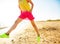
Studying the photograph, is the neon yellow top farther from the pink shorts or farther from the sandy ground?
the sandy ground

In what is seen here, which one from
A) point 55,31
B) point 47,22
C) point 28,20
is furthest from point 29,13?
point 55,31

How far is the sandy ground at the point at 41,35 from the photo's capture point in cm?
130

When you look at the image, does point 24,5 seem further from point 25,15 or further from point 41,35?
point 41,35

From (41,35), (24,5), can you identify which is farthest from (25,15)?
(41,35)

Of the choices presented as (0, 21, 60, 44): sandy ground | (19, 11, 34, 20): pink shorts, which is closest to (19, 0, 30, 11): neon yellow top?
(19, 11, 34, 20): pink shorts

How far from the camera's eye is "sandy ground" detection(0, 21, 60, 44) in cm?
130

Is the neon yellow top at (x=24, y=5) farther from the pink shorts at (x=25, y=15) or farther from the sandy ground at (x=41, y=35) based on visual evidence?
the sandy ground at (x=41, y=35)

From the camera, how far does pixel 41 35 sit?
52.2 inches

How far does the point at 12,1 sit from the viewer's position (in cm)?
134

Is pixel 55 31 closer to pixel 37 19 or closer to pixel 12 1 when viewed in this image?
pixel 37 19

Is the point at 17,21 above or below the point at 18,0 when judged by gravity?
below

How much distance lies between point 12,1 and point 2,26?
0.27m

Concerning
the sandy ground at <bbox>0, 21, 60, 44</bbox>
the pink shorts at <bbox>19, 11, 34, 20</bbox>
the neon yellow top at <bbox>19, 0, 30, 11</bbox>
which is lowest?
the sandy ground at <bbox>0, 21, 60, 44</bbox>

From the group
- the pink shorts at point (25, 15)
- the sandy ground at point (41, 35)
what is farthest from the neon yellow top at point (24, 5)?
the sandy ground at point (41, 35)
